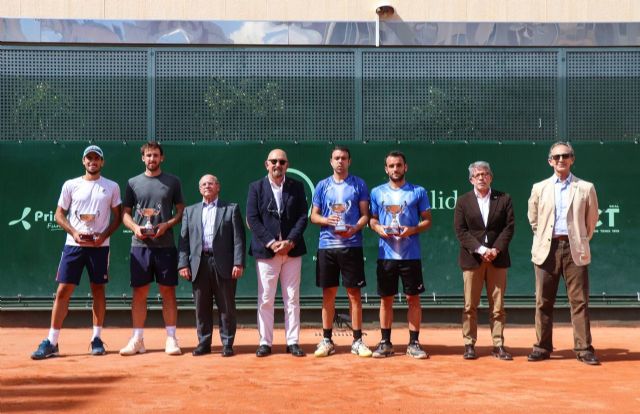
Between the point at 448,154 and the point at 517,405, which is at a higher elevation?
the point at 448,154

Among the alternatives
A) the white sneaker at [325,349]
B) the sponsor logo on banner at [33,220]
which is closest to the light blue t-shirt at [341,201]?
the white sneaker at [325,349]

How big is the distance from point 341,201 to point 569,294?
2.33 m

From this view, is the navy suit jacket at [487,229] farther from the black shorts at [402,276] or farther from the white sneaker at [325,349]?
the white sneaker at [325,349]

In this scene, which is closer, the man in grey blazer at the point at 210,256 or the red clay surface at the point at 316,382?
the red clay surface at the point at 316,382

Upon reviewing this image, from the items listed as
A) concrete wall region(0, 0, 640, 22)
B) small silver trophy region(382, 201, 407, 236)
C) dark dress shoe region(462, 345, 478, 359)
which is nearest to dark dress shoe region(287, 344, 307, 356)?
small silver trophy region(382, 201, 407, 236)

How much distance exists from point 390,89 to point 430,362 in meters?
4.62

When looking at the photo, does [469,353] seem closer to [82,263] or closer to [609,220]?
[82,263]

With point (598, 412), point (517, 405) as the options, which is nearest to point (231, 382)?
point (517, 405)

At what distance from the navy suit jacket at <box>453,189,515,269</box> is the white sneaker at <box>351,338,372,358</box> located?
1235mm

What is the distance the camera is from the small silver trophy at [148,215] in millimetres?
7387

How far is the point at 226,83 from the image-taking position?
1045 centimetres

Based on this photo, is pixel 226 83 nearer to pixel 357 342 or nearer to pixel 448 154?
pixel 448 154

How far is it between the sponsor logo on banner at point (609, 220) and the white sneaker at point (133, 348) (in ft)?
20.2

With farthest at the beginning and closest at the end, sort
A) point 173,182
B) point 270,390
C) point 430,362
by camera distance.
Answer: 1. point 173,182
2. point 430,362
3. point 270,390
